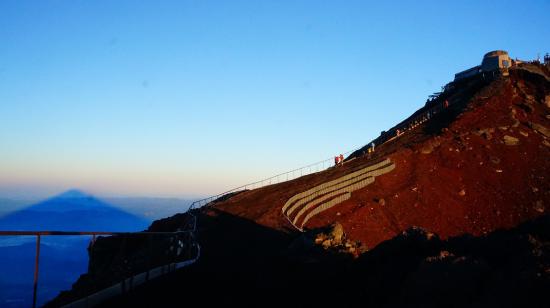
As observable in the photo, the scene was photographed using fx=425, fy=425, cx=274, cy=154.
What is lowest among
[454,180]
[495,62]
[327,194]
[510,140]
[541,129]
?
[327,194]

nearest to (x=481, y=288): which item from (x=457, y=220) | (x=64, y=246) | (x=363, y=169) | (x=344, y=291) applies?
(x=344, y=291)

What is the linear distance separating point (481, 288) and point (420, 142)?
3558 centimetres

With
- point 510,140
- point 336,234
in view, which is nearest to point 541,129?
point 510,140

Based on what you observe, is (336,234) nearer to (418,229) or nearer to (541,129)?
(418,229)

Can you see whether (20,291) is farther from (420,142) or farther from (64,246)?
(420,142)

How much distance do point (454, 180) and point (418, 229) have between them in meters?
26.1

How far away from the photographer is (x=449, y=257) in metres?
7.13

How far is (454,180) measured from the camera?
34.6 meters

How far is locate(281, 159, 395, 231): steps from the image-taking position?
91.8 ft

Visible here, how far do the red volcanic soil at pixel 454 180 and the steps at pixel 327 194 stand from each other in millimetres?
515

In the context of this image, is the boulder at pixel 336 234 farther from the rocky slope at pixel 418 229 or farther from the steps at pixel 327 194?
the steps at pixel 327 194

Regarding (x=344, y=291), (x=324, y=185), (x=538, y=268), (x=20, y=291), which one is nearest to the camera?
(x=538, y=268)

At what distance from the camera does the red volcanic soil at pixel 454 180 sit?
93.5 ft

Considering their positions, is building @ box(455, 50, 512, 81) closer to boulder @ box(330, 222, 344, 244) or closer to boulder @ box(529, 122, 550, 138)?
boulder @ box(529, 122, 550, 138)
